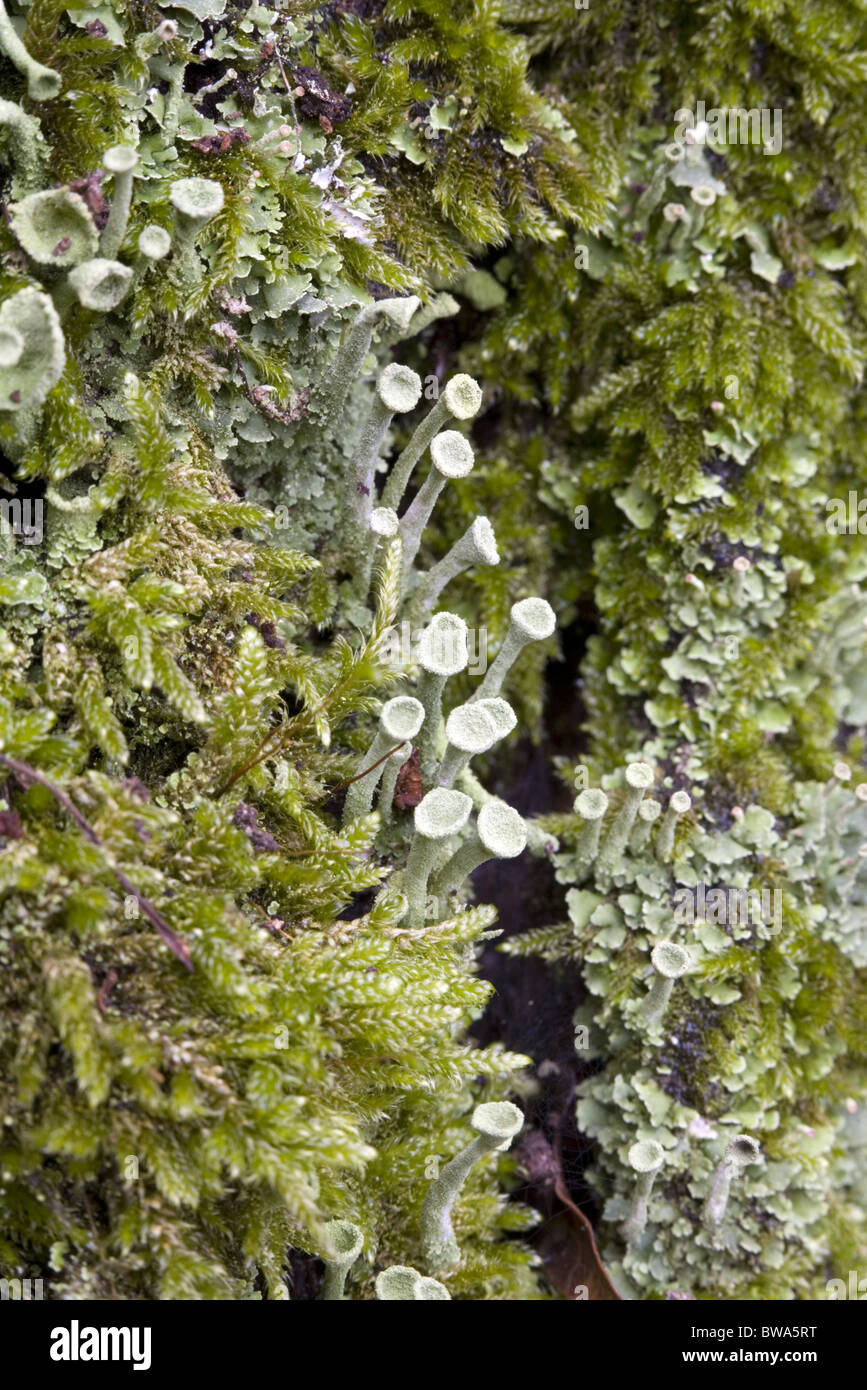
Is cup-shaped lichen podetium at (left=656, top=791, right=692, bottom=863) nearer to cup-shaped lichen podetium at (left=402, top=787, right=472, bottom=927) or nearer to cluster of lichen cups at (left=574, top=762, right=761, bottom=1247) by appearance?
cluster of lichen cups at (left=574, top=762, right=761, bottom=1247)

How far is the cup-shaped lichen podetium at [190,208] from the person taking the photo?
4.72ft

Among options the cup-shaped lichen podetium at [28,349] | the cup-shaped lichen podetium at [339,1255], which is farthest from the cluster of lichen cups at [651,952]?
the cup-shaped lichen podetium at [28,349]

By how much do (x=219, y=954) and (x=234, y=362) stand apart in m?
0.94

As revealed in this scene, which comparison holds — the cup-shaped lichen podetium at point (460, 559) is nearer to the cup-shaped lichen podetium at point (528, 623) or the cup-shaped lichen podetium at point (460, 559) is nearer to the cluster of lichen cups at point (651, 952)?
the cup-shaped lichen podetium at point (528, 623)

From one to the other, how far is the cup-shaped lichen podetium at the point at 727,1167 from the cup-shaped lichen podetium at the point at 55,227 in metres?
1.74

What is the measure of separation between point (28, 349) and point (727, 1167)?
167cm

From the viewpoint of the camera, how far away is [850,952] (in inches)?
81.6

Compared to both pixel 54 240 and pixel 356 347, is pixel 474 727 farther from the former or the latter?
pixel 54 240

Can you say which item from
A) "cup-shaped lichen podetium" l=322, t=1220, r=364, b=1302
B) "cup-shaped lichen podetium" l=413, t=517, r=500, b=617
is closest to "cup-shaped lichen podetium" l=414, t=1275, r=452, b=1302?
"cup-shaped lichen podetium" l=322, t=1220, r=364, b=1302

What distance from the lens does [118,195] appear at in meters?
1.38

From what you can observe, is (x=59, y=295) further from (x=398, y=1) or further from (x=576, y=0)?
(x=576, y=0)

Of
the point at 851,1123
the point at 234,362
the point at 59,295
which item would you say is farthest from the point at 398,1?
the point at 851,1123

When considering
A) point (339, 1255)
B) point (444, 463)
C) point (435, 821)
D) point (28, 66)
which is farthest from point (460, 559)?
point (339, 1255)

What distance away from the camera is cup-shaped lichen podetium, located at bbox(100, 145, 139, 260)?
1.32 meters
